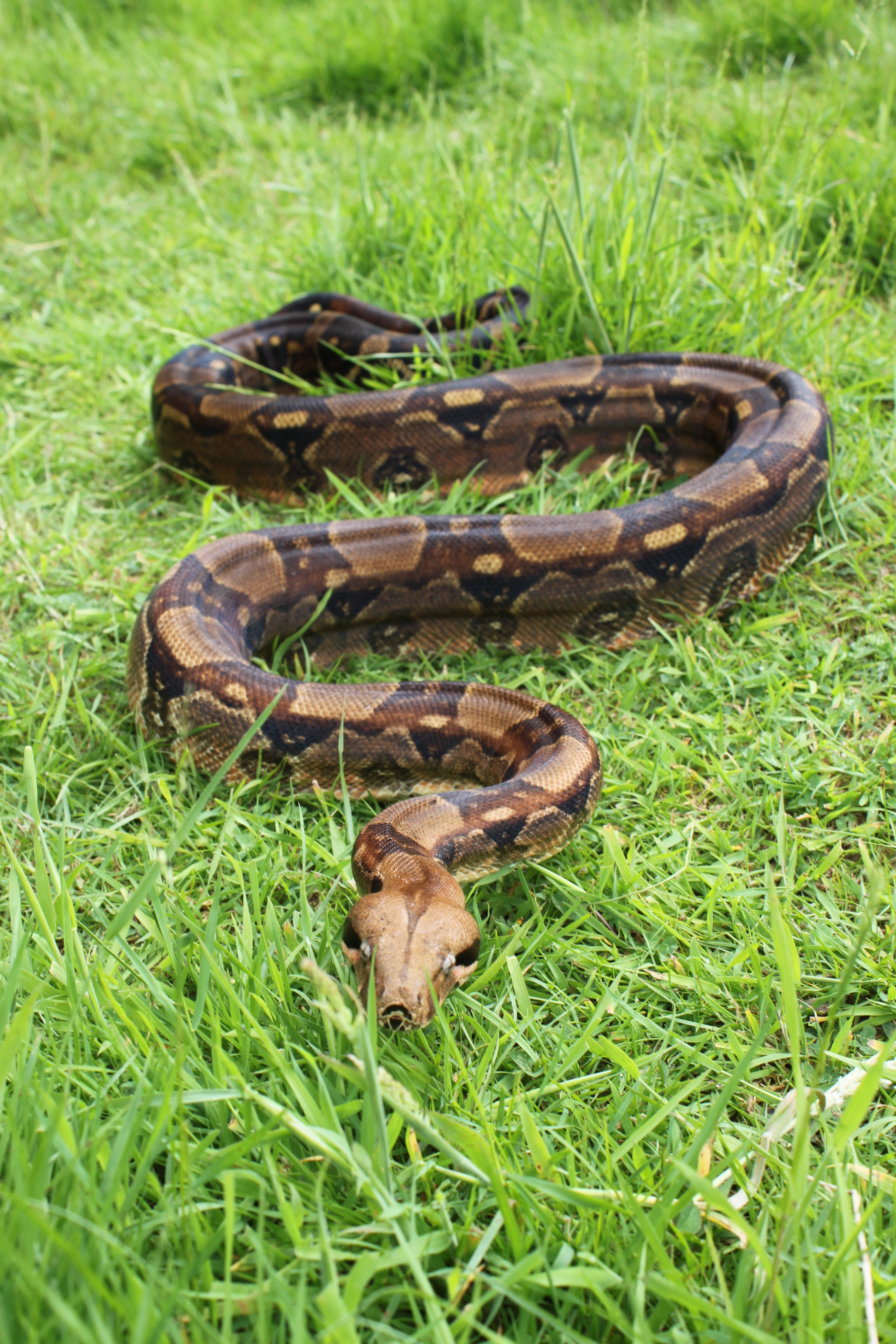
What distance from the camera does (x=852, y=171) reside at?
21.9 ft

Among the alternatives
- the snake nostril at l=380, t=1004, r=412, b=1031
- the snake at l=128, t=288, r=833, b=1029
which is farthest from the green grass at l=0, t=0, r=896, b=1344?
the snake at l=128, t=288, r=833, b=1029

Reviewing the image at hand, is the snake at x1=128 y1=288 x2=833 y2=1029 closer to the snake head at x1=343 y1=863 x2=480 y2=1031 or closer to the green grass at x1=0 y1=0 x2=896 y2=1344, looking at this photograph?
the snake head at x1=343 y1=863 x2=480 y2=1031

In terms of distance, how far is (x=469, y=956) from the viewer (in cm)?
287

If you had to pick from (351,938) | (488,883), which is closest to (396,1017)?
(351,938)

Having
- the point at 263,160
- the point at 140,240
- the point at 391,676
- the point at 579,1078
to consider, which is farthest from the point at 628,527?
the point at 263,160

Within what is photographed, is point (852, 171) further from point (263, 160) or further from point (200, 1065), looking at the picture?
point (200, 1065)

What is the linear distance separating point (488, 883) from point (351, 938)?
683 millimetres

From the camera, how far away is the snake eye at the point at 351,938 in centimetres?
280

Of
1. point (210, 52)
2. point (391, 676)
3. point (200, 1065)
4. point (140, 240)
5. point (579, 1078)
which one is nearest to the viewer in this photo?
point (200, 1065)

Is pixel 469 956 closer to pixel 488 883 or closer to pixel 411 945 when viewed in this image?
pixel 411 945

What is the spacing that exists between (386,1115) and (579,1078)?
0.56m

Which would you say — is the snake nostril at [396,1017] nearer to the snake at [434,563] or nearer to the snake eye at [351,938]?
the snake at [434,563]

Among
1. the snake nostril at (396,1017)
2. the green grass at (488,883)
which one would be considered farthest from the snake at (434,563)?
the green grass at (488,883)

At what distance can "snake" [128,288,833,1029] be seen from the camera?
10.9 ft
